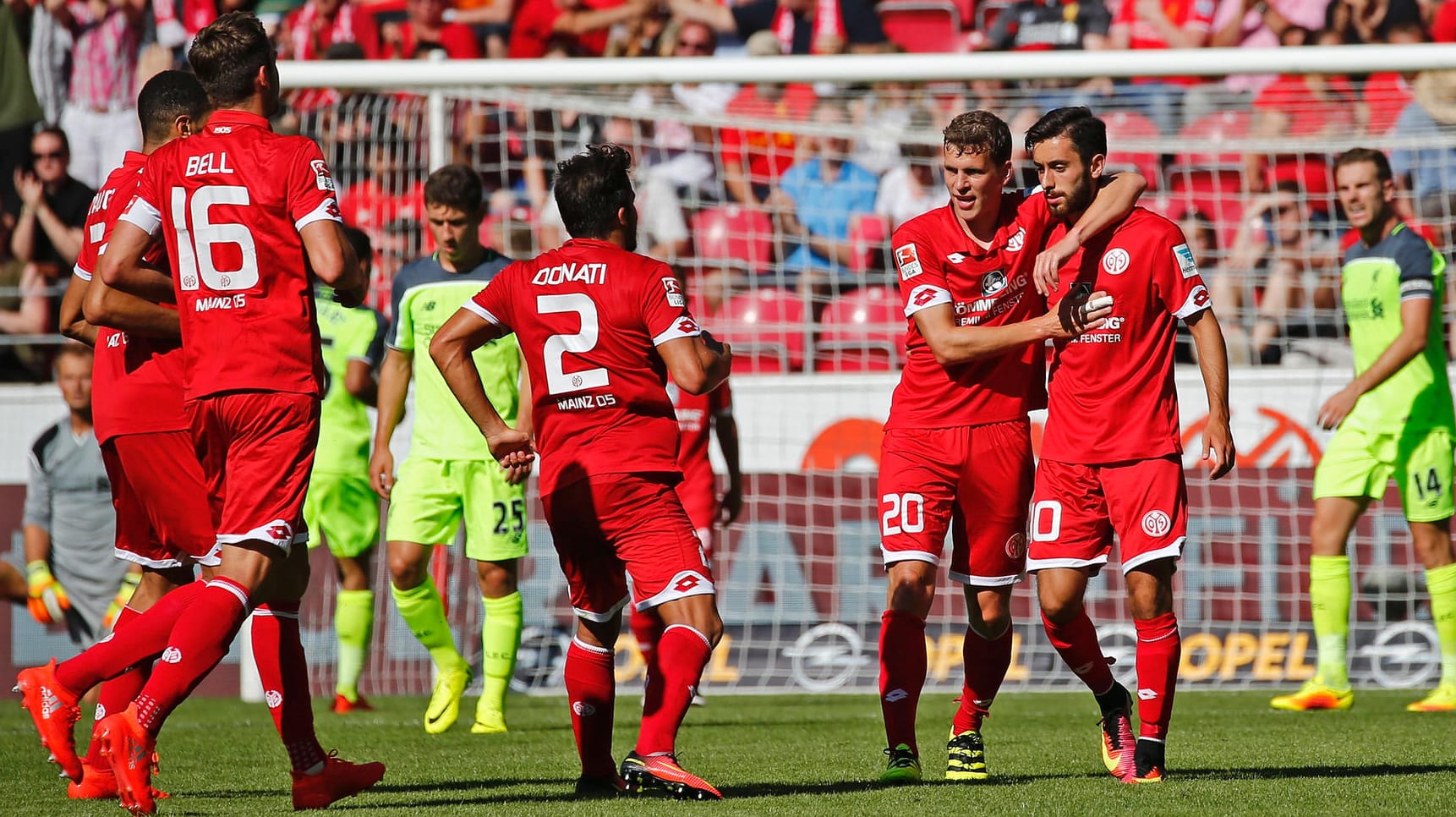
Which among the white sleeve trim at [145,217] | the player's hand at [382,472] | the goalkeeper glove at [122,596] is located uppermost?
the white sleeve trim at [145,217]

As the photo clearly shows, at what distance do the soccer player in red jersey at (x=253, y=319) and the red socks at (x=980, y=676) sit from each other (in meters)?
2.04

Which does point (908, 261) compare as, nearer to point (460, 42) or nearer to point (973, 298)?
point (973, 298)

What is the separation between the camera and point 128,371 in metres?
5.52

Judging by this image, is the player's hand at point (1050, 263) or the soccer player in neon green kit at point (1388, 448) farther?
the soccer player in neon green kit at point (1388, 448)

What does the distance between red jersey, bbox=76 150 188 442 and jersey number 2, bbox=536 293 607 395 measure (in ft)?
4.63

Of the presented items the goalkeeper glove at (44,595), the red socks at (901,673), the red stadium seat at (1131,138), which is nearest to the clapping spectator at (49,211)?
the goalkeeper glove at (44,595)

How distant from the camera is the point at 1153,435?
5316 millimetres

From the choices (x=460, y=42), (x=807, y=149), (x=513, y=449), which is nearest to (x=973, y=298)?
(x=513, y=449)

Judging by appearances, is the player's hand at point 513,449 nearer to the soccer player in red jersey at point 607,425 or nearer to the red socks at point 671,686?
the soccer player in red jersey at point 607,425

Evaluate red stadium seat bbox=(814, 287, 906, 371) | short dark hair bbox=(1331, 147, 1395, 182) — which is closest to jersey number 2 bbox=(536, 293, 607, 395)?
short dark hair bbox=(1331, 147, 1395, 182)

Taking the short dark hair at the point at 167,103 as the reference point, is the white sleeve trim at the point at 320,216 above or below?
below

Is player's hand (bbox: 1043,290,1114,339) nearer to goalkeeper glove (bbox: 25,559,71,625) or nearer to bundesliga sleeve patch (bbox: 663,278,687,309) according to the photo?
bundesliga sleeve patch (bbox: 663,278,687,309)

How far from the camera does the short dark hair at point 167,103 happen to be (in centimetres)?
558

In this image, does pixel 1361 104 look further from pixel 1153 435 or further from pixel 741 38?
pixel 1153 435
